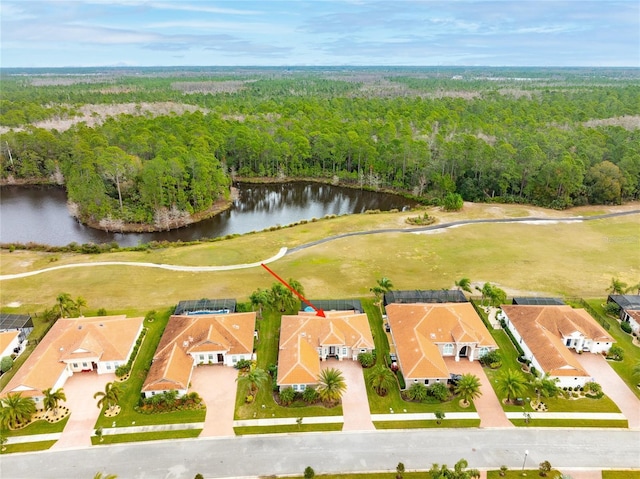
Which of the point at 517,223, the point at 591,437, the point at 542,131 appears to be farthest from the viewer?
the point at 542,131

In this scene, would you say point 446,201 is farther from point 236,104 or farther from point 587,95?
point 587,95

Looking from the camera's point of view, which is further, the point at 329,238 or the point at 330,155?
the point at 330,155

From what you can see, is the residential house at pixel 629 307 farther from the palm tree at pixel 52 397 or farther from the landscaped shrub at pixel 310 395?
the palm tree at pixel 52 397

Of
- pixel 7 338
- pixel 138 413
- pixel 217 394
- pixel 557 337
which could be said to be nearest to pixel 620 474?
pixel 557 337

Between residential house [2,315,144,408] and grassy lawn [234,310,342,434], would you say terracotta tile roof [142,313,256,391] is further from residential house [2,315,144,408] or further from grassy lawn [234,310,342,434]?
residential house [2,315,144,408]

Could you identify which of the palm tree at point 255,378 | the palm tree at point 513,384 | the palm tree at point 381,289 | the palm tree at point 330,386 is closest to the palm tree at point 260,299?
the palm tree at point 255,378

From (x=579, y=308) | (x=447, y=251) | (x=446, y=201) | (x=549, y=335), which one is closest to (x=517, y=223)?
(x=446, y=201)

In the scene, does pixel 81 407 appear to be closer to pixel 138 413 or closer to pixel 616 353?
pixel 138 413

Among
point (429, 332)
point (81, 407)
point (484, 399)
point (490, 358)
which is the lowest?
point (81, 407)
